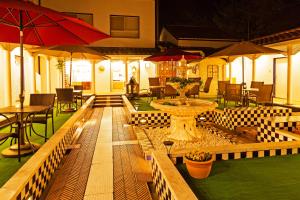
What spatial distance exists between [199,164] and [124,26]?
15745 millimetres

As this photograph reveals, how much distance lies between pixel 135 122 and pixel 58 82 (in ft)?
31.5

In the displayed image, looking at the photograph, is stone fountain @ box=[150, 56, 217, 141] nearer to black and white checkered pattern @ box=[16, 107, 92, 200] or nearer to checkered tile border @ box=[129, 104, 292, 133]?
checkered tile border @ box=[129, 104, 292, 133]

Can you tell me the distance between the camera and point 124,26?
1755 centimetres

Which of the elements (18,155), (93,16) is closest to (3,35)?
(18,155)

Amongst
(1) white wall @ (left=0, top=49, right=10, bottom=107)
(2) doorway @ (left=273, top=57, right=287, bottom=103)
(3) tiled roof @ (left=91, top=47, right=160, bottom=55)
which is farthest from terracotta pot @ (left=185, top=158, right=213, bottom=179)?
(3) tiled roof @ (left=91, top=47, right=160, bottom=55)

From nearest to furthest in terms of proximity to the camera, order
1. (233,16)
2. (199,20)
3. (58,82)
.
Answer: (58,82) < (233,16) < (199,20)

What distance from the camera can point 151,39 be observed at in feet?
58.8

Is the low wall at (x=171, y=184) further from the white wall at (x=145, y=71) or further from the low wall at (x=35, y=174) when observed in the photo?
the white wall at (x=145, y=71)

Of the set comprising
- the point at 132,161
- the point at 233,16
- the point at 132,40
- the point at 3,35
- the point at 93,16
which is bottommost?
the point at 132,161

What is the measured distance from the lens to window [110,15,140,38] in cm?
1731

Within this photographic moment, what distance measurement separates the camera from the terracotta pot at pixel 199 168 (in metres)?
3.10

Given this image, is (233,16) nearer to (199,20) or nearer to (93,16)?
(199,20)

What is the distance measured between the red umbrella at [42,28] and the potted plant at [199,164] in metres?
2.62

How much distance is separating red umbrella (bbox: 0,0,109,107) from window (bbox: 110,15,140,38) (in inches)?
469
